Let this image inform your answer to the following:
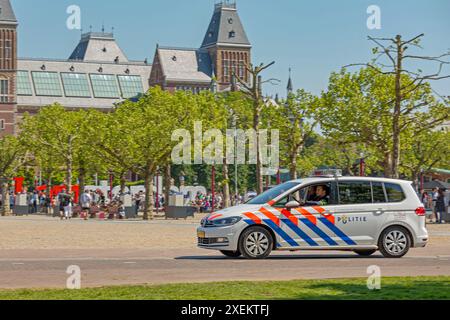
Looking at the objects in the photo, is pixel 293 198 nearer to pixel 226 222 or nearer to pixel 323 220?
pixel 323 220

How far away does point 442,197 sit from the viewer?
48.3m

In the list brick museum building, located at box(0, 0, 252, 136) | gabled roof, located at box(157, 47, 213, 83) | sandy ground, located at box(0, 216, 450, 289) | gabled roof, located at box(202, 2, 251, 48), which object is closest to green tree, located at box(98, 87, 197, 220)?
sandy ground, located at box(0, 216, 450, 289)

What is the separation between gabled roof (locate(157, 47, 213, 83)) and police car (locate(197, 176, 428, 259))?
170844 mm

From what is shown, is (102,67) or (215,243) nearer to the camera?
(215,243)

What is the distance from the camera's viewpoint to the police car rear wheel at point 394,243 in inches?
889

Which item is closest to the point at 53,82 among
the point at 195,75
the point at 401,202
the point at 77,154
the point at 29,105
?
the point at 29,105

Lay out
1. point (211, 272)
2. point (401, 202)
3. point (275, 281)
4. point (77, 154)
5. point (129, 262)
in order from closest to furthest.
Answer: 1. point (275, 281)
2. point (211, 272)
3. point (129, 262)
4. point (401, 202)
5. point (77, 154)

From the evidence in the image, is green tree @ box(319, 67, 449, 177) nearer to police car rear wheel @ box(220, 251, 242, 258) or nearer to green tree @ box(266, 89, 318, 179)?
green tree @ box(266, 89, 318, 179)

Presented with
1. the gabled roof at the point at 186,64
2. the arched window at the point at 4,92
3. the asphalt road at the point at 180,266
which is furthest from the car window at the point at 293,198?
the gabled roof at the point at 186,64

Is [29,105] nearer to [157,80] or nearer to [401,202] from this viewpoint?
[157,80]

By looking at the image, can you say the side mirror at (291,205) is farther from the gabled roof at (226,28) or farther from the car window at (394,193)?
the gabled roof at (226,28)

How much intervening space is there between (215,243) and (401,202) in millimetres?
4064

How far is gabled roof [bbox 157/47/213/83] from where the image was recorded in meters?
194

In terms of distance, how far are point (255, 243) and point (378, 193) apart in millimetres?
2932
